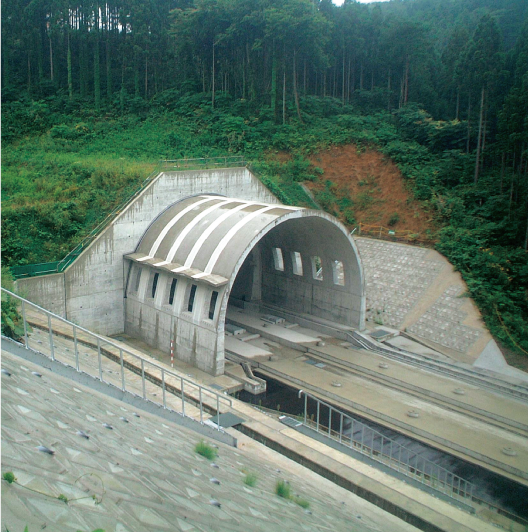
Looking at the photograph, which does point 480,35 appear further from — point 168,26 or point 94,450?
point 94,450

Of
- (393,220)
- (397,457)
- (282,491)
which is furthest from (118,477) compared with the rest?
(393,220)

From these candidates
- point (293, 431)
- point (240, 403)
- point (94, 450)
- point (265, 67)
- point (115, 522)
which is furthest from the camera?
point (265, 67)

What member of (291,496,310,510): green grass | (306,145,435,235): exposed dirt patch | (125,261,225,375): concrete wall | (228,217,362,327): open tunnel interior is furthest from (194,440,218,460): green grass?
(306,145,435,235): exposed dirt patch

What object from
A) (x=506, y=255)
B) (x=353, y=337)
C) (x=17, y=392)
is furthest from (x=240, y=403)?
(x=506, y=255)

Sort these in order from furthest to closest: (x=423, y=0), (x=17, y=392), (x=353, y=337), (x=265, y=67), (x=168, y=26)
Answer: (x=423, y=0)
(x=168, y=26)
(x=265, y=67)
(x=353, y=337)
(x=17, y=392)

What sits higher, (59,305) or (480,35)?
(480,35)

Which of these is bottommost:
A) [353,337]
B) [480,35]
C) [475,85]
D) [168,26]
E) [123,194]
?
[353,337]

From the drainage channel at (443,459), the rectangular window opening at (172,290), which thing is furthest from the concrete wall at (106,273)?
the drainage channel at (443,459)
